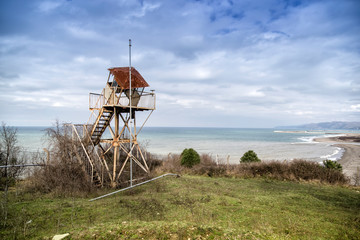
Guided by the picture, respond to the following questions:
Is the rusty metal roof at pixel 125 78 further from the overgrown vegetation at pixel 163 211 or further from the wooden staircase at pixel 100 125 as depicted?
the overgrown vegetation at pixel 163 211

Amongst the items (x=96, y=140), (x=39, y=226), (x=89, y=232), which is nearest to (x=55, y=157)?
(x=96, y=140)

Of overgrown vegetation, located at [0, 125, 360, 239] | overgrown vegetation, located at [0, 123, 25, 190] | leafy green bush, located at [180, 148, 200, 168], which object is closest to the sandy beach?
overgrown vegetation, located at [0, 125, 360, 239]

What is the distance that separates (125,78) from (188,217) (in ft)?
38.7

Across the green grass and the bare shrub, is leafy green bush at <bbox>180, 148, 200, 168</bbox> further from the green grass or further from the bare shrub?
the bare shrub

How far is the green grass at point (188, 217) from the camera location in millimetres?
6309

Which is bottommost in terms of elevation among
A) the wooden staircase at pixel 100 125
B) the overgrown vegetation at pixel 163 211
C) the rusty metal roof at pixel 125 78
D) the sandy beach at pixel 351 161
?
the sandy beach at pixel 351 161

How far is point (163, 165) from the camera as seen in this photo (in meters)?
23.8

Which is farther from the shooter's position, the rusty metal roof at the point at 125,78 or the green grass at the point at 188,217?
the rusty metal roof at the point at 125,78

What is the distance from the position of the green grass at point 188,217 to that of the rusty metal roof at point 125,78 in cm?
808

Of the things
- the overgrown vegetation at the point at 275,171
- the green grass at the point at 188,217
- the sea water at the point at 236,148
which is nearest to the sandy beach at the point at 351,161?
the sea water at the point at 236,148

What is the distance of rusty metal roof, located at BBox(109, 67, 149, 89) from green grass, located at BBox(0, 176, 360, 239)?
26.5ft

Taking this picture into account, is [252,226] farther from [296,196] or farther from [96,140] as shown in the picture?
[96,140]

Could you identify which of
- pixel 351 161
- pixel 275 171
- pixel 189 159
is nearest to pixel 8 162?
pixel 189 159

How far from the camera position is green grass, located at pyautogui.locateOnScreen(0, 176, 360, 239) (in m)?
6.31
